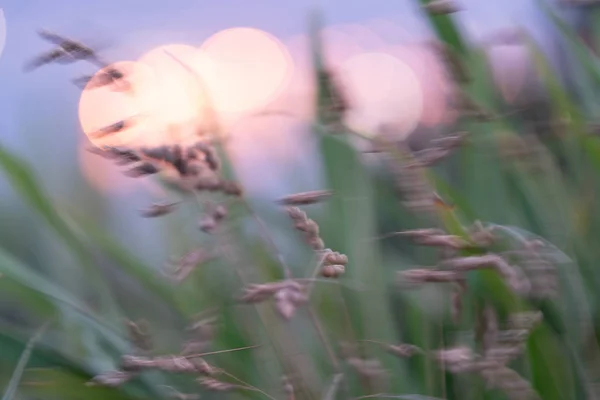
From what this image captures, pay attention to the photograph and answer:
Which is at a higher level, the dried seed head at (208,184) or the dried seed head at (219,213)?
the dried seed head at (208,184)

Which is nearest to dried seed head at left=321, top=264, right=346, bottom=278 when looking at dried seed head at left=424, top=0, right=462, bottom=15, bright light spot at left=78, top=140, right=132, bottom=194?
dried seed head at left=424, top=0, right=462, bottom=15

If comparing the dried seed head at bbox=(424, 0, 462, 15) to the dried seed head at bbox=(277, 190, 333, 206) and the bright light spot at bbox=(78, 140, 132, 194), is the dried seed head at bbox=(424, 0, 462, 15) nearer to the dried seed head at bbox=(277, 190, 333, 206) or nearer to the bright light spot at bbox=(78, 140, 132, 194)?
the dried seed head at bbox=(277, 190, 333, 206)

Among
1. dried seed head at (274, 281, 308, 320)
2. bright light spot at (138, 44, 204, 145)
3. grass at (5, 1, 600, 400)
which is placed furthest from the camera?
bright light spot at (138, 44, 204, 145)

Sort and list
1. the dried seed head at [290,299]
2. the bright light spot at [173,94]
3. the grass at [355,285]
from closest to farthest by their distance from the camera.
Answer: the dried seed head at [290,299]
the grass at [355,285]
the bright light spot at [173,94]

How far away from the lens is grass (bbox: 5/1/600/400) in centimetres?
42

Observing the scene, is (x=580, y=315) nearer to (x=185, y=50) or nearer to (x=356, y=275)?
(x=356, y=275)

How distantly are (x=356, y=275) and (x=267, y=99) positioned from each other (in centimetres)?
25

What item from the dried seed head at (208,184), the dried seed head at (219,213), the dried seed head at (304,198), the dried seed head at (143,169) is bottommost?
the dried seed head at (219,213)

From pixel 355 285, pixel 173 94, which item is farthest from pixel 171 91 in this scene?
pixel 355 285

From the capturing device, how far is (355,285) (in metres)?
0.53

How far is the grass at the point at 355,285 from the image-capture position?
0.42 meters

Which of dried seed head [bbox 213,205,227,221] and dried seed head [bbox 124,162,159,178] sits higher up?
dried seed head [bbox 124,162,159,178]

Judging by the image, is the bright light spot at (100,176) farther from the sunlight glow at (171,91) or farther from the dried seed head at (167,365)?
the dried seed head at (167,365)

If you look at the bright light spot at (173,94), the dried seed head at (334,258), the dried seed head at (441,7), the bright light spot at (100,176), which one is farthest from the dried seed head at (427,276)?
the bright light spot at (100,176)
